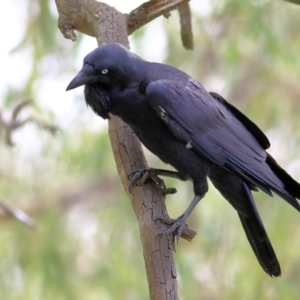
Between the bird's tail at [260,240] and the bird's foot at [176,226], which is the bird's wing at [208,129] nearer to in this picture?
the bird's tail at [260,240]

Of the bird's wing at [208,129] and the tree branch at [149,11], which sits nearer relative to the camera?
the bird's wing at [208,129]

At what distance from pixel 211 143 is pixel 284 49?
2.39 metres

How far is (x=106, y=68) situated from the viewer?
312 centimetres

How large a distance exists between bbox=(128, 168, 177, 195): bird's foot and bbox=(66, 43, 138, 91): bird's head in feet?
1.40

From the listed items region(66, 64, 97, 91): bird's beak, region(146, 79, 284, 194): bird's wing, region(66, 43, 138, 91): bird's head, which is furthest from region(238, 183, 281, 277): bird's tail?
region(66, 64, 97, 91): bird's beak

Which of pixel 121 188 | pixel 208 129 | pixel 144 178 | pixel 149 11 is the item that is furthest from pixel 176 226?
pixel 121 188

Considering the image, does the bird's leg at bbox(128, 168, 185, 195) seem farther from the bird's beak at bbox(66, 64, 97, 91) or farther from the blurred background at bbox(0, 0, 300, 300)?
the blurred background at bbox(0, 0, 300, 300)

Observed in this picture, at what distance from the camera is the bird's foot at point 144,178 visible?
3.07 metres

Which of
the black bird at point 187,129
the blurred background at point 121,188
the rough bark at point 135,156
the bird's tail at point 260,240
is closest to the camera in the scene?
the rough bark at point 135,156

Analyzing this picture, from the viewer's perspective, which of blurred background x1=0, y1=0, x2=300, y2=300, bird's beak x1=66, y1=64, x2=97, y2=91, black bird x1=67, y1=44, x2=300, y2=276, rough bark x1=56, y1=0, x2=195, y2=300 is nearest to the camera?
rough bark x1=56, y1=0, x2=195, y2=300

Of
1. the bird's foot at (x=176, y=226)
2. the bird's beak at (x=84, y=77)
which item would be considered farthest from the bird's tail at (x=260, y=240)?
the bird's beak at (x=84, y=77)

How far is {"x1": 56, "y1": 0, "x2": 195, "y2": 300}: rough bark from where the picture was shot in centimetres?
266

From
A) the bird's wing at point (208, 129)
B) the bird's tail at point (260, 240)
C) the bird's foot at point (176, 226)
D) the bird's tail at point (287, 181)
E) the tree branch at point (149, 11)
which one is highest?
the tree branch at point (149, 11)

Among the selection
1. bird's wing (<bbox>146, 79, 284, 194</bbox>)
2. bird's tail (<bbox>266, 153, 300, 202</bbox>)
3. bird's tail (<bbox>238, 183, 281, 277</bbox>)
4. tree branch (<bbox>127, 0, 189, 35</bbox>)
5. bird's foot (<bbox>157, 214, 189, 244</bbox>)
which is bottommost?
bird's foot (<bbox>157, 214, 189, 244</bbox>)
